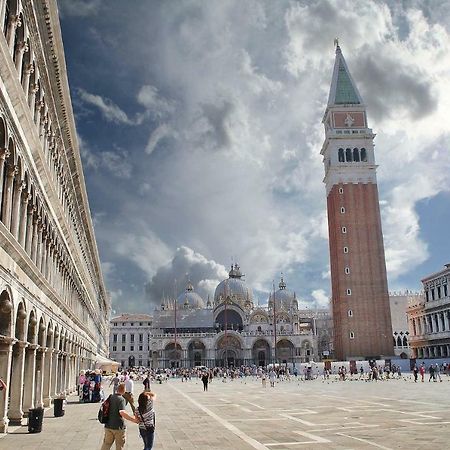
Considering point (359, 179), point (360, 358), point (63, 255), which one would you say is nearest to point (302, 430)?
point (63, 255)

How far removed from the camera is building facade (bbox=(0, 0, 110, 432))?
14377 mm

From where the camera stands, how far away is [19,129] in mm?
15039

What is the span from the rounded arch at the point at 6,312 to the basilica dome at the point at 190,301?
107 meters

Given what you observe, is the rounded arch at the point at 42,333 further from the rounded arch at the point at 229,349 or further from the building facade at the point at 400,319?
the building facade at the point at 400,319

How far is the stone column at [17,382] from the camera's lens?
54.1 feet

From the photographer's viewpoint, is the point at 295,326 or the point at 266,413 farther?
the point at 295,326

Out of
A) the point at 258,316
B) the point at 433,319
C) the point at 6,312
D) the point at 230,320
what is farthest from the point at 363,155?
the point at 6,312

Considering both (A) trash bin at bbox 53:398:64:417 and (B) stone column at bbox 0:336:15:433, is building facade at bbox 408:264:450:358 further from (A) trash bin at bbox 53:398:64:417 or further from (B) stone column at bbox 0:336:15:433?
(B) stone column at bbox 0:336:15:433

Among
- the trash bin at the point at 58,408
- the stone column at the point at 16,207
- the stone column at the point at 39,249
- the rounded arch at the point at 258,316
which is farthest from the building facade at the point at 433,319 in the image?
the stone column at the point at 16,207

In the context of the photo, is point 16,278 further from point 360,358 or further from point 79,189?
point 360,358

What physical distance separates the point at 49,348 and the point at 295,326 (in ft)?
277

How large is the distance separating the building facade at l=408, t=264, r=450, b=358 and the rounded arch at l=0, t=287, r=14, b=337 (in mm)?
67111

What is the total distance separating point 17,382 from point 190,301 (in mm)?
108284

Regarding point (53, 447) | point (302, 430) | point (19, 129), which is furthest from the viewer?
point (302, 430)
